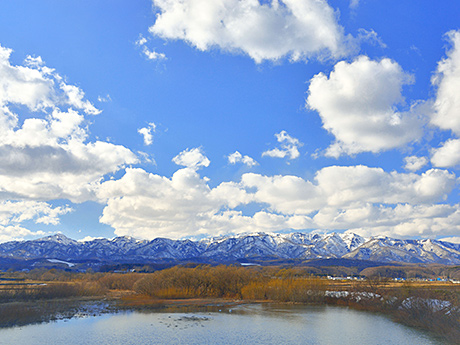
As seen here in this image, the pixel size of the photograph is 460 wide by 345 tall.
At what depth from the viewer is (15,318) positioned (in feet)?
205

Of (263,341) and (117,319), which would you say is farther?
(117,319)

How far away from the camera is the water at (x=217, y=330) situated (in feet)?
160

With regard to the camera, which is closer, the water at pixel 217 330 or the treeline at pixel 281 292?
the water at pixel 217 330

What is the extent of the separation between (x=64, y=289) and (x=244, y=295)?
54.2 m

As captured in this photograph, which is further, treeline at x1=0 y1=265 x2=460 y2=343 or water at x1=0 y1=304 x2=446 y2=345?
treeline at x1=0 y1=265 x2=460 y2=343

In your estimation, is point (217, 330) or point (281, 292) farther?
point (281, 292)

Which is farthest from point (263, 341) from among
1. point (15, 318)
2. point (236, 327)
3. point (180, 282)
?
point (180, 282)

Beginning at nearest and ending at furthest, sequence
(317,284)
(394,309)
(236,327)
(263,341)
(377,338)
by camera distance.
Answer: (263,341) → (377,338) → (236,327) → (394,309) → (317,284)

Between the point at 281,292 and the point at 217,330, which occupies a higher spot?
the point at 281,292

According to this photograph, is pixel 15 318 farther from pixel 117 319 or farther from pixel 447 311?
pixel 447 311

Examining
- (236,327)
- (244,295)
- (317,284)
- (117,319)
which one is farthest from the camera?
(244,295)

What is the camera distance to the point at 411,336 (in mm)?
53781

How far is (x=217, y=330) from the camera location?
2205 inches

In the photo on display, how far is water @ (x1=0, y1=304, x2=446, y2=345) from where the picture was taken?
48.7 metres
